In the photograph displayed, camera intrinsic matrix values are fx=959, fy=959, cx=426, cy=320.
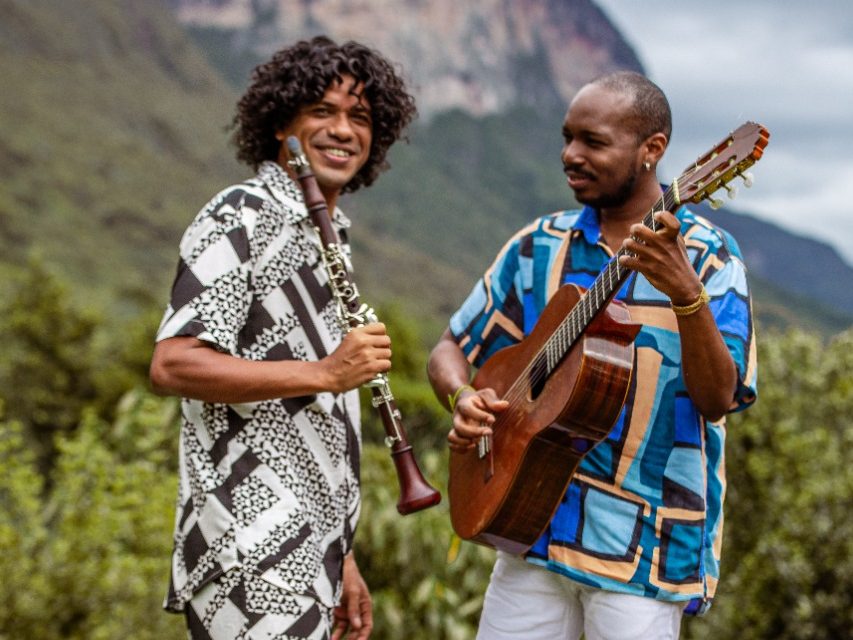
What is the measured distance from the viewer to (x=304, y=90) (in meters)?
2.72

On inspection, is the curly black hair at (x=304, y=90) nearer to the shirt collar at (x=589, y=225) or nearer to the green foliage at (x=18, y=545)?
the shirt collar at (x=589, y=225)

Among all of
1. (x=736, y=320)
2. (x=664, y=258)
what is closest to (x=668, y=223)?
(x=664, y=258)

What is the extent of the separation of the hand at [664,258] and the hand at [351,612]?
1265 mm

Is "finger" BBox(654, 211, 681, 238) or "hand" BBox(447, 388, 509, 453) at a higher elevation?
"finger" BBox(654, 211, 681, 238)

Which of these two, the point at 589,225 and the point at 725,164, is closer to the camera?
the point at 725,164

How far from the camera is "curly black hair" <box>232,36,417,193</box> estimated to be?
2.73 m

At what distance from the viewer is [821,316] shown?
270 ft

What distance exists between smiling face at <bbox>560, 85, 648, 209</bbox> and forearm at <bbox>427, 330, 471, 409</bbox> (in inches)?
25.5

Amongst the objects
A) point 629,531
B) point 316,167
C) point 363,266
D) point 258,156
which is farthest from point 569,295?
point 363,266

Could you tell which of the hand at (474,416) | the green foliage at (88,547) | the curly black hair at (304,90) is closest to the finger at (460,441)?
the hand at (474,416)

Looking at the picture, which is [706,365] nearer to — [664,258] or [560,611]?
[664,258]

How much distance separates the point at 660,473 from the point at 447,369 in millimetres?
723

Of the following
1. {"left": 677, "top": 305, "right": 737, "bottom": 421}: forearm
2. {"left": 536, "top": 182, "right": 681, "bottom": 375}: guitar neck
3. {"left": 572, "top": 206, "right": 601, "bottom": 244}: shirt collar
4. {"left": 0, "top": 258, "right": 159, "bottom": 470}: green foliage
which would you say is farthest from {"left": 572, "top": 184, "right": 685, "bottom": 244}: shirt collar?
{"left": 0, "top": 258, "right": 159, "bottom": 470}: green foliage

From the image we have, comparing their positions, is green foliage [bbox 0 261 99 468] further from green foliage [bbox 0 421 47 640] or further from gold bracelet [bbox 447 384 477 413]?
gold bracelet [bbox 447 384 477 413]
